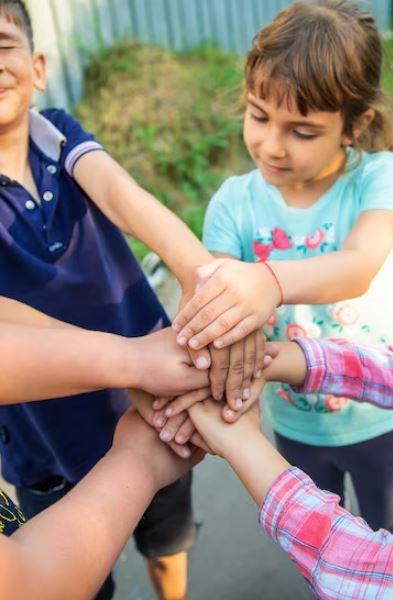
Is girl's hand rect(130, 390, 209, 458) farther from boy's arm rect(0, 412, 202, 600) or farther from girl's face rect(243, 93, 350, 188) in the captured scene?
girl's face rect(243, 93, 350, 188)

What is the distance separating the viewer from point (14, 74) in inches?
49.0

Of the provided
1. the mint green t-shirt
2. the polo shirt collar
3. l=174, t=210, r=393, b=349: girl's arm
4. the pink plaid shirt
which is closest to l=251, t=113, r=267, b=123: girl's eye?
the mint green t-shirt

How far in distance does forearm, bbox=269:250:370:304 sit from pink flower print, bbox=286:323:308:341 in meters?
0.17

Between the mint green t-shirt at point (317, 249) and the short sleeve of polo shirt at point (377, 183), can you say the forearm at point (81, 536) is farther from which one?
the short sleeve of polo shirt at point (377, 183)

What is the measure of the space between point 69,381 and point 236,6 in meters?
5.07

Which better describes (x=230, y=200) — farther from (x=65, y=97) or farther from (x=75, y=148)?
(x=65, y=97)

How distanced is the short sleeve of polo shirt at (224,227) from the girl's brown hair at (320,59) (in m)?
0.25

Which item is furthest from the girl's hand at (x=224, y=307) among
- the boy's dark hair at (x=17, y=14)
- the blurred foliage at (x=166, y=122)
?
the blurred foliage at (x=166, y=122)

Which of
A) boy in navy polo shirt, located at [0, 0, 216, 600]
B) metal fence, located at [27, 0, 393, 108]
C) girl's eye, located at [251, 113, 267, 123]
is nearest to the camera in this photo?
boy in navy polo shirt, located at [0, 0, 216, 600]

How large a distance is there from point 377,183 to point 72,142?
61 centimetres

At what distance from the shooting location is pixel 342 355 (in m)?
1.28

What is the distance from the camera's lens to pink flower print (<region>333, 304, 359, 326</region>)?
142 cm

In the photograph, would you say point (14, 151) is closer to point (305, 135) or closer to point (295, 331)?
point (305, 135)

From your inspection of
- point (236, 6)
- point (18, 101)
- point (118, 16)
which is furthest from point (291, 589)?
point (236, 6)
